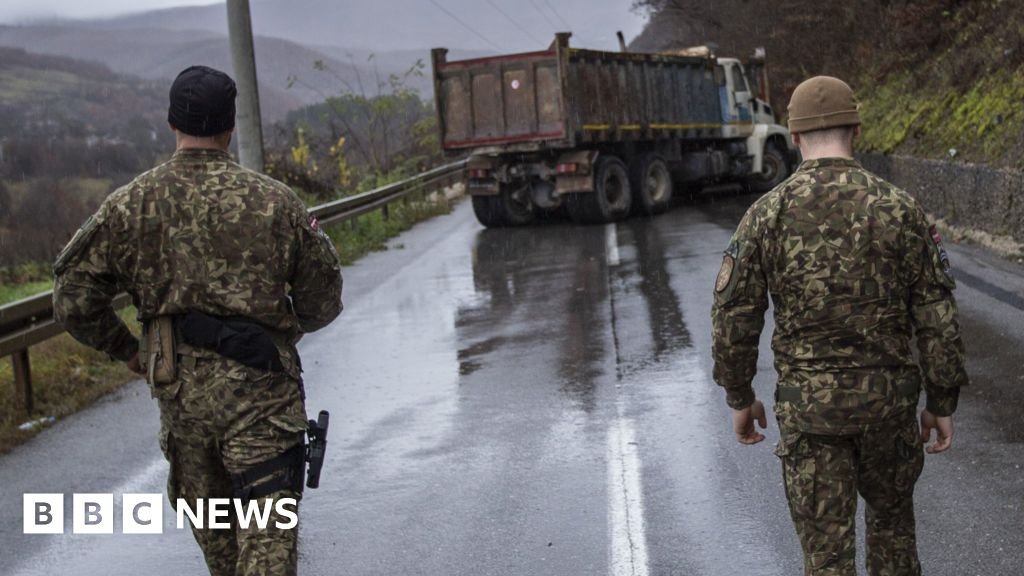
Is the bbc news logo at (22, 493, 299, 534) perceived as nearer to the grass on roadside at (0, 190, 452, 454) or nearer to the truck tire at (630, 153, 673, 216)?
the grass on roadside at (0, 190, 452, 454)

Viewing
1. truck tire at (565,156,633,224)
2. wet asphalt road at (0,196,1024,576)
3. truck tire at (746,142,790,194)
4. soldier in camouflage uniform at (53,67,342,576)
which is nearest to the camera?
soldier in camouflage uniform at (53,67,342,576)

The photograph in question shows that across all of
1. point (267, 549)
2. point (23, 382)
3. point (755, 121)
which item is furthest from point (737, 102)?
point (267, 549)

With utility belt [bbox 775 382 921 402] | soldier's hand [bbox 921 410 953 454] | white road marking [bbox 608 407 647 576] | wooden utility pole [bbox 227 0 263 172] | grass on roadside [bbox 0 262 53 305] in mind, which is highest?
wooden utility pole [bbox 227 0 263 172]

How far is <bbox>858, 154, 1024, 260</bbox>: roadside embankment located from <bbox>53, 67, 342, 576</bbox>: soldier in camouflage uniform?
428 inches

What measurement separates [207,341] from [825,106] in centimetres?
193

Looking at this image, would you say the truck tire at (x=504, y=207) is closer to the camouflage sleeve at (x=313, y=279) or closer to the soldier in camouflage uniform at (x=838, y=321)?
the camouflage sleeve at (x=313, y=279)

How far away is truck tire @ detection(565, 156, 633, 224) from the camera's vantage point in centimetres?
2112

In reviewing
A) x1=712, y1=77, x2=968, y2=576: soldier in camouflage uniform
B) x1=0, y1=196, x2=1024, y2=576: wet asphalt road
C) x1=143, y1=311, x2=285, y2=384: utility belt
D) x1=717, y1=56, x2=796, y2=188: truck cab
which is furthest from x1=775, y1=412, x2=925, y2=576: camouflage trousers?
x1=717, y1=56, x2=796, y2=188: truck cab

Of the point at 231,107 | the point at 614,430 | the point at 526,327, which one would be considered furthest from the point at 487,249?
the point at 231,107

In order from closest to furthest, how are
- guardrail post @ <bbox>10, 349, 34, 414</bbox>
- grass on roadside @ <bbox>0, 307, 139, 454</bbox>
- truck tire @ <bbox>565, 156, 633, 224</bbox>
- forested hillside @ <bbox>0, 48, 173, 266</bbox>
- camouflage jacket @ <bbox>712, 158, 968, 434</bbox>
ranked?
camouflage jacket @ <bbox>712, 158, 968, 434</bbox> → grass on roadside @ <bbox>0, 307, 139, 454</bbox> → guardrail post @ <bbox>10, 349, 34, 414</bbox> → truck tire @ <bbox>565, 156, 633, 224</bbox> → forested hillside @ <bbox>0, 48, 173, 266</bbox>

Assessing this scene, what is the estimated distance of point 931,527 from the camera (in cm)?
559

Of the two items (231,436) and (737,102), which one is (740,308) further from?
(737,102)

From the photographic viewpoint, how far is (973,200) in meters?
15.2

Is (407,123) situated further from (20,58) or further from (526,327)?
(20,58)
